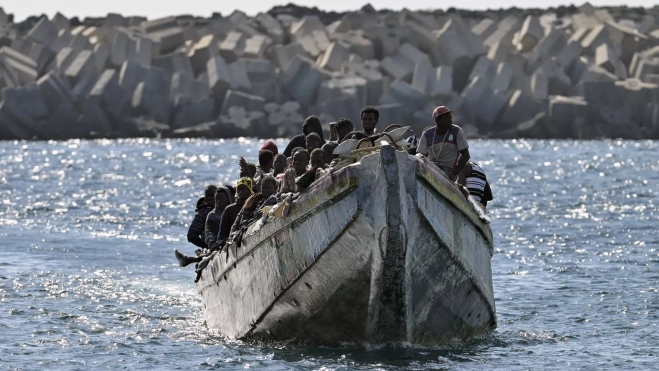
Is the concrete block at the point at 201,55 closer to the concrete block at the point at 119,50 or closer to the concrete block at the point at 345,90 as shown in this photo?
the concrete block at the point at 119,50

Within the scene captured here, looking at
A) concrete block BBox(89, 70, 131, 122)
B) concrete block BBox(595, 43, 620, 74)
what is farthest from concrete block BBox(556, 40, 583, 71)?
concrete block BBox(89, 70, 131, 122)

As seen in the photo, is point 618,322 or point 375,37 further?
point 375,37

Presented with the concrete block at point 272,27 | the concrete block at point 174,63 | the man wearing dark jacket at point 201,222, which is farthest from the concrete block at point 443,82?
the man wearing dark jacket at point 201,222

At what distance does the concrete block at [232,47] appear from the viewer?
314ft

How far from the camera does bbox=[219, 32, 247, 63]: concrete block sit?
314 feet

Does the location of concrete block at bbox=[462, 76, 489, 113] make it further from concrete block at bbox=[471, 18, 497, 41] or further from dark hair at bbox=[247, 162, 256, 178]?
dark hair at bbox=[247, 162, 256, 178]

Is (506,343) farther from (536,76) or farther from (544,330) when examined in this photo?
(536,76)

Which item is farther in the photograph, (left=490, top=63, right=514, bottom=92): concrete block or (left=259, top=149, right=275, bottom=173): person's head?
(left=490, top=63, right=514, bottom=92): concrete block

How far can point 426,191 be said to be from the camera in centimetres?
1488

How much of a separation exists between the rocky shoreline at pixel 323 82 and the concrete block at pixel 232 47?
0.30 ft

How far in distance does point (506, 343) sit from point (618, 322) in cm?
242

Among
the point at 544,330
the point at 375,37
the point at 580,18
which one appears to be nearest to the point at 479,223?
the point at 544,330

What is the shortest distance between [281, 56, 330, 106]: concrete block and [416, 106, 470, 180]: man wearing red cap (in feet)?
237

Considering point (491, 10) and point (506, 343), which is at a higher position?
point (491, 10)
